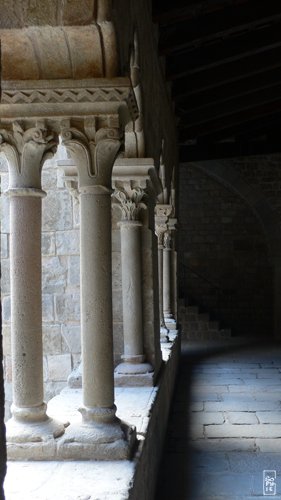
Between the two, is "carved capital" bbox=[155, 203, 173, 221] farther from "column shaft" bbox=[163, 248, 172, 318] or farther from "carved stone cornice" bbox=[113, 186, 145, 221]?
"carved stone cornice" bbox=[113, 186, 145, 221]

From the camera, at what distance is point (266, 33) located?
5805 mm

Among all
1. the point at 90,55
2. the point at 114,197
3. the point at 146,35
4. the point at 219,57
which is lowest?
the point at 114,197

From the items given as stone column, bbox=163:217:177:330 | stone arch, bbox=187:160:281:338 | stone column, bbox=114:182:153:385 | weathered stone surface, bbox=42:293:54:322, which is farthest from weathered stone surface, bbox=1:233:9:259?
stone arch, bbox=187:160:281:338

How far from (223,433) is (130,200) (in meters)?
1.99

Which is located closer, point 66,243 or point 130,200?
point 130,200

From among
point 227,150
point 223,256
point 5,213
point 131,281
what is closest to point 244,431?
point 131,281

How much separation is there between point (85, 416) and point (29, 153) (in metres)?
1.25

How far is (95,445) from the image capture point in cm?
251

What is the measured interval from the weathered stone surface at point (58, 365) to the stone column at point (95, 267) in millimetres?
2047

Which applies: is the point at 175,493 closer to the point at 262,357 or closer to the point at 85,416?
the point at 85,416

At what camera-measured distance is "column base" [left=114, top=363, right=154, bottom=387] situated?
4.00 meters

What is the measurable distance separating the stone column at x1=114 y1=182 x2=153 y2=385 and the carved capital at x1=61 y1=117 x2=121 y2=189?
134 centimetres

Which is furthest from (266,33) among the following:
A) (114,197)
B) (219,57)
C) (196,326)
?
(196,326)

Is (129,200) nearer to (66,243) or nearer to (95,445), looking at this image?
(66,243)
